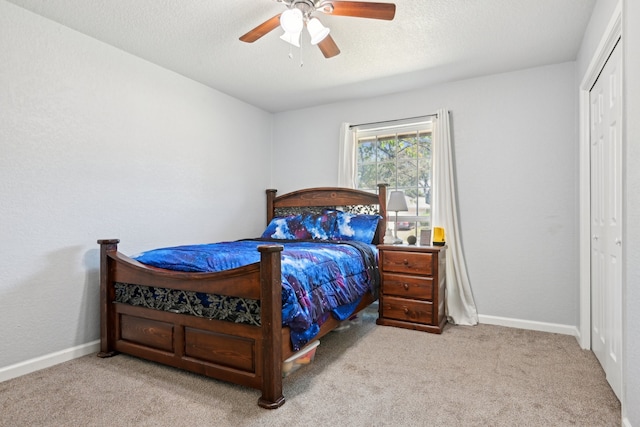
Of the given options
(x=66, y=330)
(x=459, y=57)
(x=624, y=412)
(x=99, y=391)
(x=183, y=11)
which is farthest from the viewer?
(x=459, y=57)

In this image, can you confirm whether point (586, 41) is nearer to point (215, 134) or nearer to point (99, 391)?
point (215, 134)

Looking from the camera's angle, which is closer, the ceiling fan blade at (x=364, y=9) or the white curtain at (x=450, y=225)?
the ceiling fan blade at (x=364, y=9)

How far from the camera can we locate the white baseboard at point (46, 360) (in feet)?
7.29

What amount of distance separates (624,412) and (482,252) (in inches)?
75.4

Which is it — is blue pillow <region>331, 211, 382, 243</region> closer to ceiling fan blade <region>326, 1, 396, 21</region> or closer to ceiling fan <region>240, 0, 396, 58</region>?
ceiling fan <region>240, 0, 396, 58</region>

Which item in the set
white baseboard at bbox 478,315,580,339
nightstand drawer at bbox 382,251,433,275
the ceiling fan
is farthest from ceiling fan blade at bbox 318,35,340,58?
white baseboard at bbox 478,315,580,339

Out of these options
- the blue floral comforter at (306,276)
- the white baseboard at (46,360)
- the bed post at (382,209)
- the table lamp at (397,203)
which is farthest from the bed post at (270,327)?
the bed post at (382,209)

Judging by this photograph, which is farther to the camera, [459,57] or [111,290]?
[459,57]

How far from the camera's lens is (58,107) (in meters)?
2.51

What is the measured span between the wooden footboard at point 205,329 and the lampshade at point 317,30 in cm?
133

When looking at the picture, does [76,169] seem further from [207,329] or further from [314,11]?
[314,11]

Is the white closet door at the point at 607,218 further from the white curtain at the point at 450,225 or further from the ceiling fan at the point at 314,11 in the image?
the ceiling fan at the point at 314,11

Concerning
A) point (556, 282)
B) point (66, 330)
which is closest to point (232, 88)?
point (66, 330)

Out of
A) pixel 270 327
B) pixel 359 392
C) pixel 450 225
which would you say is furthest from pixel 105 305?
pixel 450 225
